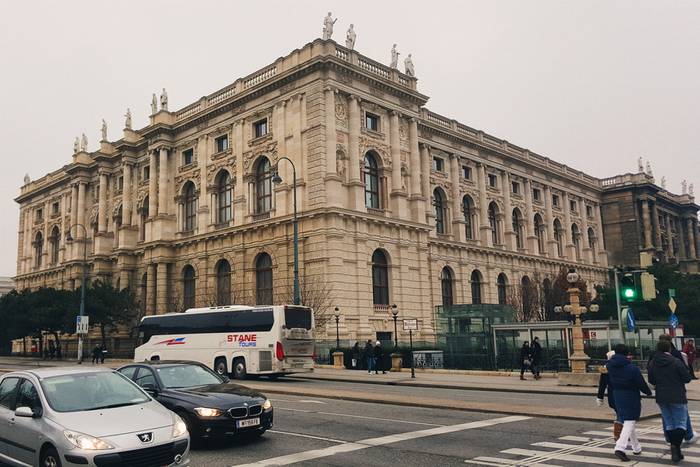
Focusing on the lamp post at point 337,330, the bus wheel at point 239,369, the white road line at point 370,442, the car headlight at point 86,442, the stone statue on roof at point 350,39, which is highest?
the stone statue on roof at point 350,39

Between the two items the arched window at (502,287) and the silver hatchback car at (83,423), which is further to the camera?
the arched window at (502,287)

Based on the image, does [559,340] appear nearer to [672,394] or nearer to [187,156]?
[672,394]

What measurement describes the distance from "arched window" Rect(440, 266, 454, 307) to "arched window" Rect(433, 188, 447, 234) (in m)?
4.12

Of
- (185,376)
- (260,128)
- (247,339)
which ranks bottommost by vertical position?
(185,376)

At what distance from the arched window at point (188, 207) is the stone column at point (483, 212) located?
2841 centimetres

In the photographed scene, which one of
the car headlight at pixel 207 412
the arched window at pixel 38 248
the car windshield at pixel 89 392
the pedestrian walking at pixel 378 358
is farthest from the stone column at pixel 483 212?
the arched window at pixel 38 248

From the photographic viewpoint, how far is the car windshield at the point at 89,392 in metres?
8.50

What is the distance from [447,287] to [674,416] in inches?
1842

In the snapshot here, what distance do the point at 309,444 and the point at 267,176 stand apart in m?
37.3

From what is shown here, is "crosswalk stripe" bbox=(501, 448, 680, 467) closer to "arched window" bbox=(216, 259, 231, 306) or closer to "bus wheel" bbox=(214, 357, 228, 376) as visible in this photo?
"bus wheel" bbox=(214, 357, 228, 376)

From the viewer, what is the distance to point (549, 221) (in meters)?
71.9

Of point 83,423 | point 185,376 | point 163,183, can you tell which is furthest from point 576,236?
point 83,423

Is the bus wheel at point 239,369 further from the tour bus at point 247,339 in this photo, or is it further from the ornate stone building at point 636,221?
the ornate stone building at point 636,221

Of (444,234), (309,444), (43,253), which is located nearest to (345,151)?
(444,234)
